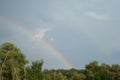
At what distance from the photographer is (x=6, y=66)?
8000 cm

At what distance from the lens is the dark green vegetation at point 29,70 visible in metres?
61.3

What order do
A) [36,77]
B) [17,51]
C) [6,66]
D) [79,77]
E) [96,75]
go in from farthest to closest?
[79,77]
[96,75]
[17,51]
[6,66]
[36,77]

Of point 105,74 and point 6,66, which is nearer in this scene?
point 6,66

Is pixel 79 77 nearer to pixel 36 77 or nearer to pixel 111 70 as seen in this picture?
pixel 111 70

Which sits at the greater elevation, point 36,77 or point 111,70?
point 111,70

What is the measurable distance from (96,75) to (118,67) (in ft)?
42.6

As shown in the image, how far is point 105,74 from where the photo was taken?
132 meters

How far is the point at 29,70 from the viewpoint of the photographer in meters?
64.1

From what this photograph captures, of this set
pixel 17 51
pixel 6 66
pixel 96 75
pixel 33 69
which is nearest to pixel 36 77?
pixel 33 69

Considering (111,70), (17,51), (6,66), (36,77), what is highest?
(111,70)

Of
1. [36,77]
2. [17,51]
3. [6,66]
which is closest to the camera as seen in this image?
[36,77]

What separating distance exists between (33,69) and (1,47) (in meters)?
24.8

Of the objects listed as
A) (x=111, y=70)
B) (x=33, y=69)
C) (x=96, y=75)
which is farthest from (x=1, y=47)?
(x=111, y=70)

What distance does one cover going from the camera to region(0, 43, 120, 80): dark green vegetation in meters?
61.3
